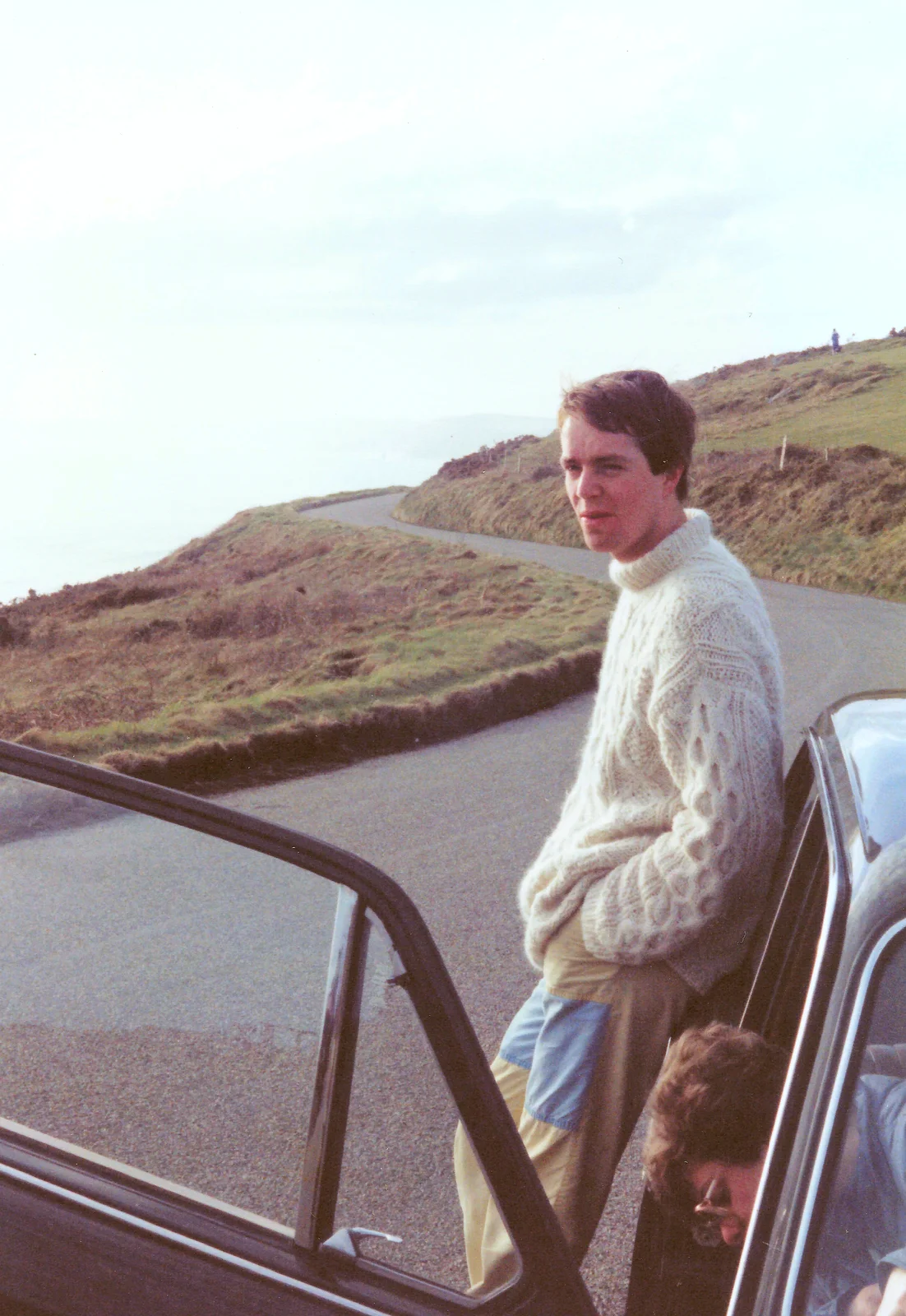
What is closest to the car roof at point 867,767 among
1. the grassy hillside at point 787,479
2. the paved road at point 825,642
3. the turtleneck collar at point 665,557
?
the turtleneck collar at point 665,557

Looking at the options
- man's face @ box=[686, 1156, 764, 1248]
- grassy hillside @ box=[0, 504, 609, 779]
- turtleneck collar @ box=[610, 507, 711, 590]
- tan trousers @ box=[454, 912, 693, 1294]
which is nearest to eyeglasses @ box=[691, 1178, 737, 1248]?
man's face @ box=[686, 1156, 764, 1248]

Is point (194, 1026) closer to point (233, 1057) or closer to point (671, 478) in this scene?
point (233, 1057)

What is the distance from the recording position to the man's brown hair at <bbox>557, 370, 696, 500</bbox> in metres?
2.24

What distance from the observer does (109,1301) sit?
4.54 feet

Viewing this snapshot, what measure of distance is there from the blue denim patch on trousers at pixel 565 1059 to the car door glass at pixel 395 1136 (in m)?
0.69

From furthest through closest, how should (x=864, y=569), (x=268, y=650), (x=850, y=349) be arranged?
(x=850, y=349), (x=864, y=569), (x=268, y=650)

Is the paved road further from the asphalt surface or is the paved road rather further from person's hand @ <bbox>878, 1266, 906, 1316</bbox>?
the asphalt surface

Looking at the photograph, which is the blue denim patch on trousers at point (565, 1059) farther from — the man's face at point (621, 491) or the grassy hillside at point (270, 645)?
the grassy hillside at point (270, 645)

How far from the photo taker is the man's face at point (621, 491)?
7.38 feet

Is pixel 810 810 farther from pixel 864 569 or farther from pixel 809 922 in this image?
pixel 864 569

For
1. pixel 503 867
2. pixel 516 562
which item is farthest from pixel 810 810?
pixel 516 562

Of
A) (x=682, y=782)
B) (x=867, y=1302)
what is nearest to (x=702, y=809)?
(x=682, y=782)

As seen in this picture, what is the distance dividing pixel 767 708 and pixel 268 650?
16195 millimetres

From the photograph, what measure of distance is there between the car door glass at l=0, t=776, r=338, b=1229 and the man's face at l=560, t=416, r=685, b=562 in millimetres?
1061
